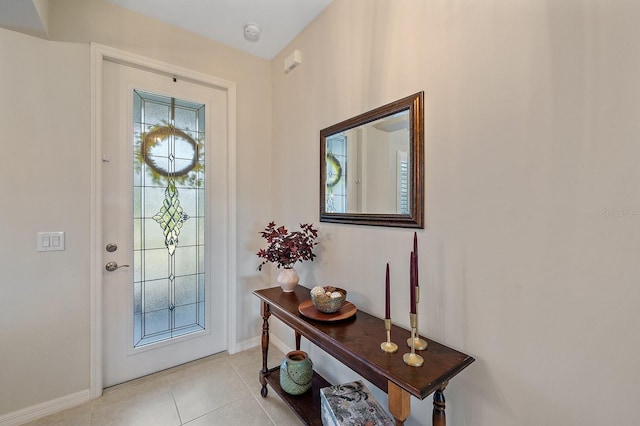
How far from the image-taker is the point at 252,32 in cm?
210

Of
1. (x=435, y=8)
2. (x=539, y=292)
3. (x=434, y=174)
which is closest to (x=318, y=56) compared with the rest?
(x=435, y=8)

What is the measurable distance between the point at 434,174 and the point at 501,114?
342 mm

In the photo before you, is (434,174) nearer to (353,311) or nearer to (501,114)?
(501,114)

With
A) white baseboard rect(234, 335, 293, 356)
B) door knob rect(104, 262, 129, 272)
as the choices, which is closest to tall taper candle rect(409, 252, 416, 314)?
white baseboard rect(234, 335, 293, 356)

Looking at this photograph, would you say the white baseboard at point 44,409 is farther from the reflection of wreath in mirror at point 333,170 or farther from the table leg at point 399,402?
the reflection of wreath in mirror at point 333,170

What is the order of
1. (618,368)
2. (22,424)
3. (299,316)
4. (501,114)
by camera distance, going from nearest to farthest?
(618,368) < (501,114) < (299,316) < (22,424)

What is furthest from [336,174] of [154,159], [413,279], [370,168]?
[154,159]

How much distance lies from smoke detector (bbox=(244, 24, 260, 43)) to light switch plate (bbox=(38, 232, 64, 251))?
6.41 feet

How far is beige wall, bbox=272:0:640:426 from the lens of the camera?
0.80 meters

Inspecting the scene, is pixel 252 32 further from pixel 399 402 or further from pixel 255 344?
pixel 255 344

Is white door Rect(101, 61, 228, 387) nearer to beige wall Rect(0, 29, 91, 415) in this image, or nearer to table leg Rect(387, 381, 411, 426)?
beige wall Rect(0, 29, 91, 415)

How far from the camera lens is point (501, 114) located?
103cm

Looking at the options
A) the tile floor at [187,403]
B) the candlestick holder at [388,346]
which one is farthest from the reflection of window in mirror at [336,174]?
the tile floor at [187,403]

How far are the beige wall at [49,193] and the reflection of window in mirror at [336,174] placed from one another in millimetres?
1607
